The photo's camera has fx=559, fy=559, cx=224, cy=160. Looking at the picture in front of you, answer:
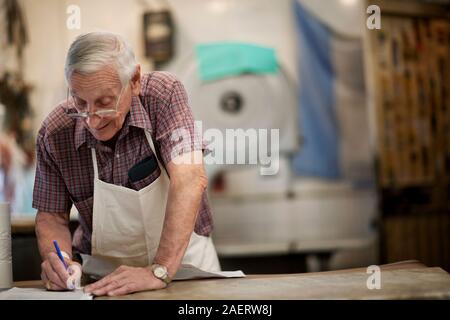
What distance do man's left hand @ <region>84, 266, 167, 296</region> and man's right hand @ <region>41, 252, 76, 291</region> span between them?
10cm

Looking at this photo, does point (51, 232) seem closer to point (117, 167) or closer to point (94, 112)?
point (117, 167)

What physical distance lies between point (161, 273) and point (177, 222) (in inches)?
4.8

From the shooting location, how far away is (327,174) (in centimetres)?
337

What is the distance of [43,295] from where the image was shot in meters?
1.24

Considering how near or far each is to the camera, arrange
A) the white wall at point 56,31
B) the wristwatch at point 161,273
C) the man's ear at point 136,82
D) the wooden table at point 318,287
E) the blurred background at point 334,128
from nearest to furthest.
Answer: the wooden table at point 318,287 → the wristwatch at point 161,273 → the man's ear at point 136,82 → the white wall at point 56,31 → the blurred background at point 334,128

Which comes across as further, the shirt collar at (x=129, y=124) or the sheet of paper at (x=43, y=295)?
the shirt collar at (x=129, y=124)

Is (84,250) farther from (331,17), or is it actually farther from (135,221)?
(331,17)

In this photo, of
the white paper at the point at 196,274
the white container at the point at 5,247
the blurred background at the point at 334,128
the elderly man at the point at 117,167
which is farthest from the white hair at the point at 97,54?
the blurred background at the point at 334,128

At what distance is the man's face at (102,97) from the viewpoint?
126cm

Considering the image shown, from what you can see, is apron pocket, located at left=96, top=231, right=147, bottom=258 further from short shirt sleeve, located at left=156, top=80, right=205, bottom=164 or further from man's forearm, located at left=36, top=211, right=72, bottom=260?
short shirt sleeve, located at left=156, top=80, right=205, bottom=164

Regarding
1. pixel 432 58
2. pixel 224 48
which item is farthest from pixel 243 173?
pixel 432 58

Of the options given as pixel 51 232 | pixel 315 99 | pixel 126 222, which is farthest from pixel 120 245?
pixel 315 99

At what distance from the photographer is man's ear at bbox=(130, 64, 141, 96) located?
1.35 meters

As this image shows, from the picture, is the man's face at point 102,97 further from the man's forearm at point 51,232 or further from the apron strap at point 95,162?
the man's forearm at point 51,232
